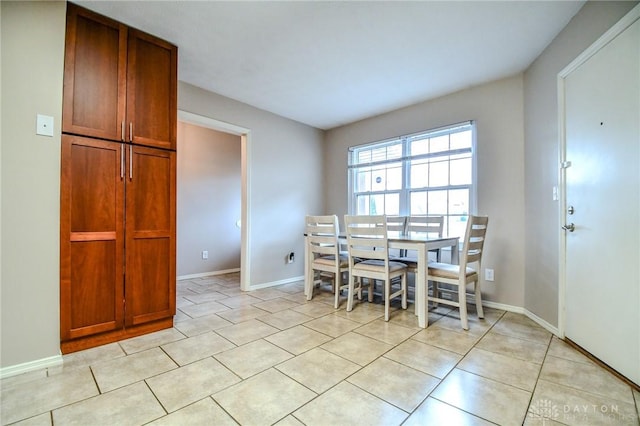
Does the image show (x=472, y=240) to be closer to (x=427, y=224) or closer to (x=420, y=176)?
(x=427, y=224)

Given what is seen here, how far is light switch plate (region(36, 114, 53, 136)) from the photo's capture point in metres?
1.79

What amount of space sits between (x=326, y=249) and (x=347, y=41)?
2045 millimetres

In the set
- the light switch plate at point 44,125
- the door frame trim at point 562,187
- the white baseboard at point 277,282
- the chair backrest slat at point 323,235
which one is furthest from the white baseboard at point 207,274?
the door frame trim at point 562,187

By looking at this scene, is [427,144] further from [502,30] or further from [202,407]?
[202,407]

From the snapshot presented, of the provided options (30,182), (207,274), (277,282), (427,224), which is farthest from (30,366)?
(427,224)

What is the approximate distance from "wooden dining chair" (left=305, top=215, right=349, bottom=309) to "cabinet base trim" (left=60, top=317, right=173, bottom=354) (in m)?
1.54

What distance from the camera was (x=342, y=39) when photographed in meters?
2.37

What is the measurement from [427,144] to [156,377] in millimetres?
3585

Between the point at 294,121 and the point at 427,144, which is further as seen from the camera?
the point at 294,121

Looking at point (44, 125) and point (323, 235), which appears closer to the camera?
point (44, 125)

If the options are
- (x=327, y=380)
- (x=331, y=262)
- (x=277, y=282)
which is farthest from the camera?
(x=277, y=282)

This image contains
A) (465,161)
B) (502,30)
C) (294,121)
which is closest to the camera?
(502,30)

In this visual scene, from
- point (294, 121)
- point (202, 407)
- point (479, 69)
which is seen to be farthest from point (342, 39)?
point (202, 407)

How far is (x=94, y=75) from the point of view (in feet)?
6.77
